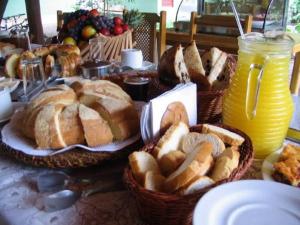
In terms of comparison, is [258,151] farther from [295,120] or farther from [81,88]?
[81,88]

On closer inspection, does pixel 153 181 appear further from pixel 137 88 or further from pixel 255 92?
pixel 137 88

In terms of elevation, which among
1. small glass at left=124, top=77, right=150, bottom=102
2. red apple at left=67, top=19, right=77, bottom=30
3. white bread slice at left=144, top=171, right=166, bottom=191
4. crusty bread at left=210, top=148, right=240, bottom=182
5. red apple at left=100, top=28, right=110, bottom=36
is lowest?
white bread slice at left=144, top=171, right=166, bottom=191

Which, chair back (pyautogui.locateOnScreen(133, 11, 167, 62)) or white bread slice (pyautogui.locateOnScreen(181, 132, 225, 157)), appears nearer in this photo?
white bread slice (pyautogui.locateOnScreen(181, 132, 225, 157))

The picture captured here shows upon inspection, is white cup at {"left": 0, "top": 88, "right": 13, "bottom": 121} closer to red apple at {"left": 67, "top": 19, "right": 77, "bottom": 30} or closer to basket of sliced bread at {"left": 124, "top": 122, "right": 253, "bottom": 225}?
basket of sliced bread at {"left": 124, "top": 122, "right": 253, "bottom": 225}

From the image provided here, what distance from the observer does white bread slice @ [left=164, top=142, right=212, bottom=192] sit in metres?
0.42

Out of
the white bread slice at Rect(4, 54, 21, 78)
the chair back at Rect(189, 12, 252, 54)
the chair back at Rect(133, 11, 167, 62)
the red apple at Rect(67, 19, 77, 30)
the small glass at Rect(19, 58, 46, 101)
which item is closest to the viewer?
the small glass at Rect(19, 58, 46, 101)

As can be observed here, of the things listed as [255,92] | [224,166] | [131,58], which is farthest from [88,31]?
[224,166]

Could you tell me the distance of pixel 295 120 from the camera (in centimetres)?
81

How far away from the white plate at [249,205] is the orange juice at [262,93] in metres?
0.20

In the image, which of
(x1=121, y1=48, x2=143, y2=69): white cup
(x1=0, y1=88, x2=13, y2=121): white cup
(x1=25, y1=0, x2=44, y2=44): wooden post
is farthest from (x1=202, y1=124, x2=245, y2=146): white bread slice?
(x1=25, y1=0, x2=44, y2=44): wooden post

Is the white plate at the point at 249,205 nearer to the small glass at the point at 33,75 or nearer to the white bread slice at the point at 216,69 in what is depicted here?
the white bread slice at the point at 216,69

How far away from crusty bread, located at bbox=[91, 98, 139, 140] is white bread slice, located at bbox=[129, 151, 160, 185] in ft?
0.40

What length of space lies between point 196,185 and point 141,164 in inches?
3.6

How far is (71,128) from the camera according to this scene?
0.58m
